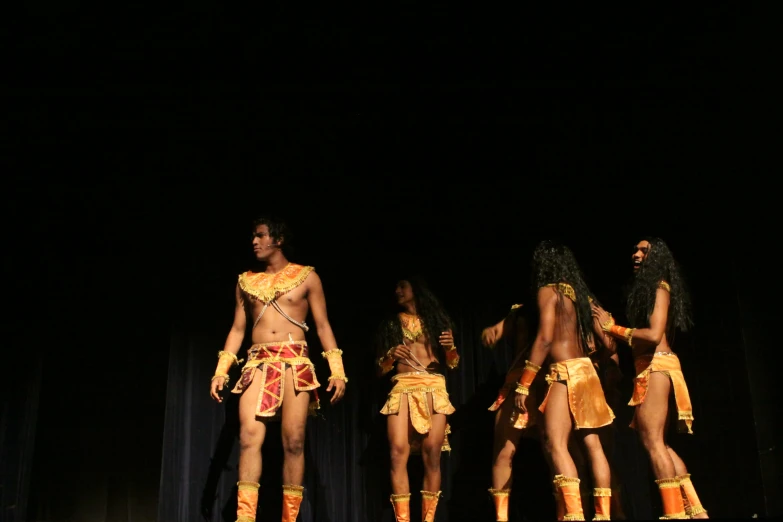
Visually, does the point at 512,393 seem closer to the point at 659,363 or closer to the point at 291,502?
the point at 659,363

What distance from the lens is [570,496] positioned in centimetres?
418

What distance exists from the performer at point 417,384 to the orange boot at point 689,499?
1468 millimetres

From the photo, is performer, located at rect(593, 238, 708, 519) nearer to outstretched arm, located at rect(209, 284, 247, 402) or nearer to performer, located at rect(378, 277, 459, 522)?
performer, located at rect(378, 277, 459, 522)

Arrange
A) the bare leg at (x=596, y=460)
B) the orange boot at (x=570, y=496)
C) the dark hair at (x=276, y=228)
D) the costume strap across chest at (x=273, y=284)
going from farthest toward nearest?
the dark hair at (x=276, y=228), the costume strap across chest at (x=273, y=284), the bare leg at (x=596, y=460), the orange boot at (x=570, y=496)

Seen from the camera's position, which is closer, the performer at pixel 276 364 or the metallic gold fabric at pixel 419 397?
the performer at pixel 276 364

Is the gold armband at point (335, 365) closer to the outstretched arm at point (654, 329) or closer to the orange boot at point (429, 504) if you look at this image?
the orange boot at point (429, 504)

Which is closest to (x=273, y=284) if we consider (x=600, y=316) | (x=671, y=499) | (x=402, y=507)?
(x=402, y=507)

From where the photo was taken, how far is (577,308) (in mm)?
4742

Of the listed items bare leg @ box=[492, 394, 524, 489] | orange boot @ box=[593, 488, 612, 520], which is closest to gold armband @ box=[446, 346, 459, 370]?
bare leg @ box=[492, 394, 524, 489]

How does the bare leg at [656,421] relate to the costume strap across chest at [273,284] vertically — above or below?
below

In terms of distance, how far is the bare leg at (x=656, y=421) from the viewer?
431 cm

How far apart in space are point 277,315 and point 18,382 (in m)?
2.18

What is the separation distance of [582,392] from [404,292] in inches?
60.3

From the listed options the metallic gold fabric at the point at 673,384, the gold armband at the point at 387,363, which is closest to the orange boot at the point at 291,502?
the gold armband at the point at 387,363
